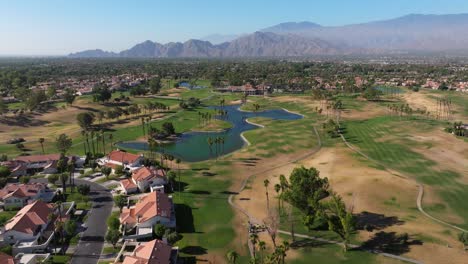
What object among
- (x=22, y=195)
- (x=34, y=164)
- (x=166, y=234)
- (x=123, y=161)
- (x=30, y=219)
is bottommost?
(x=166, y=234)

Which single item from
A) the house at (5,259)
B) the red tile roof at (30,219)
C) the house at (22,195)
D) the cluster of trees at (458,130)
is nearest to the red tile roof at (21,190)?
the house at (22,195)

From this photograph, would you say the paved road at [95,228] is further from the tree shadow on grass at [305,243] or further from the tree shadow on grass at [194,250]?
the tree shadow on grass at [305,243]

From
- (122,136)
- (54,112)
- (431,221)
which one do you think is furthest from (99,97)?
(431,221)

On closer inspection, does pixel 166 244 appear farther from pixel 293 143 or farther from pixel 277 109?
pixel 277 109

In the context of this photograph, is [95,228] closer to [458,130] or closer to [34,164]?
[34,164]

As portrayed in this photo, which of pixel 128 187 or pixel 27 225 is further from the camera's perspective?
pixel 128 187

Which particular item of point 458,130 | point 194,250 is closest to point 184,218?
point 194,250
